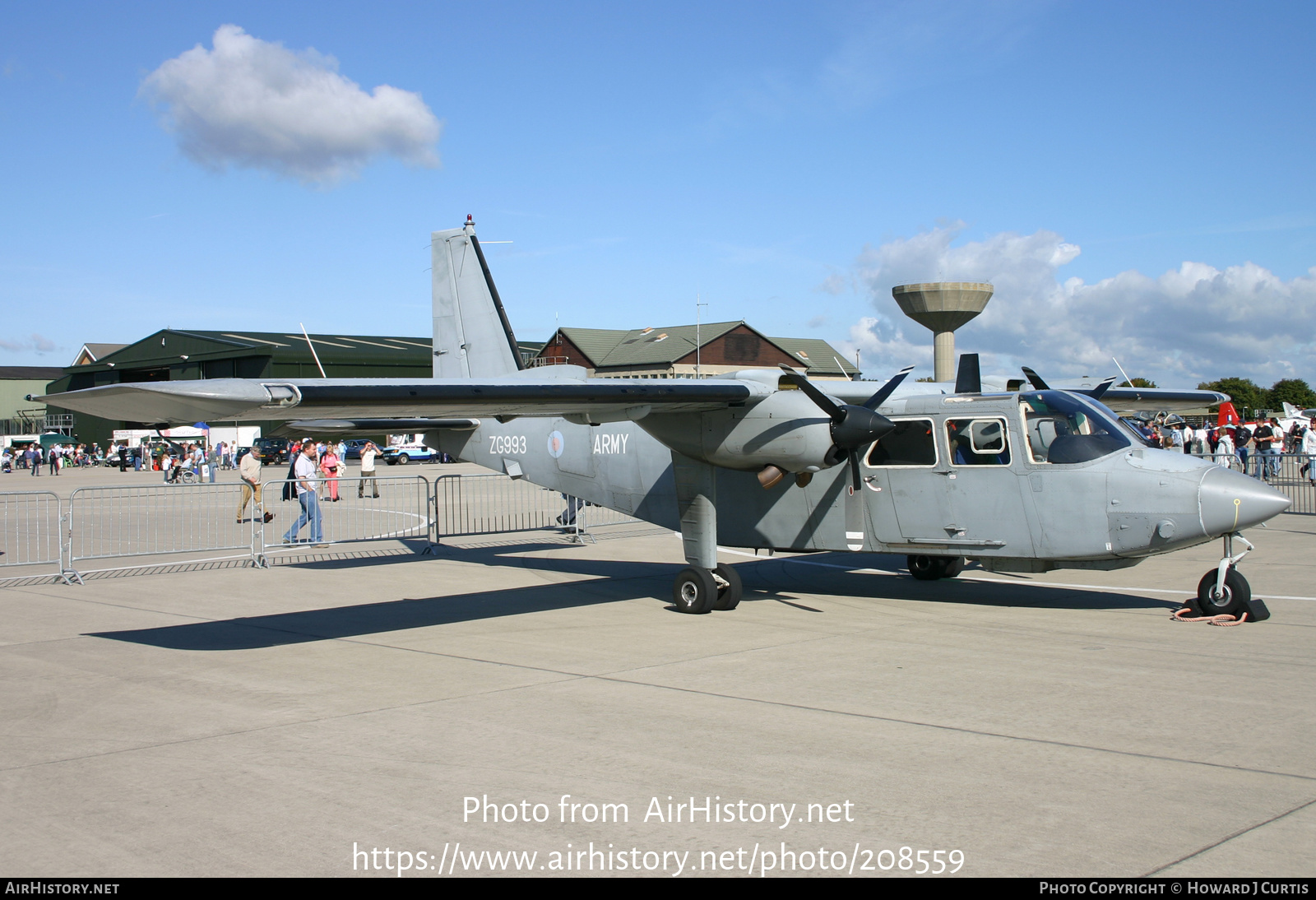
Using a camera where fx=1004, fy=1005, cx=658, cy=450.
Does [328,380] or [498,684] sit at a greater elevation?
[328,380]

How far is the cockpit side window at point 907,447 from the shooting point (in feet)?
36.7

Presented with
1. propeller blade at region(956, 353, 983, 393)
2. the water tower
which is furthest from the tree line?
propeller blade at region(956, 353, 983, 393)

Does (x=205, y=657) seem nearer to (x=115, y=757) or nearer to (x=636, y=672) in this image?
(x=115, y=757)

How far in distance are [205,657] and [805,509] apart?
668 centimetres

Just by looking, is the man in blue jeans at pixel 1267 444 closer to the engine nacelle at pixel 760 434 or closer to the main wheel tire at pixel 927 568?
the main wheel tire at pixel 927 568

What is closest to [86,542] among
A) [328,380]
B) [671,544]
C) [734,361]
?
[671,544]

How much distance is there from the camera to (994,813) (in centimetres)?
504

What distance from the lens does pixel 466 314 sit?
15.7 meters

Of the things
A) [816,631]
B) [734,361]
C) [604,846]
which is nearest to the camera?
[604,846]

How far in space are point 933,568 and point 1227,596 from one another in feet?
13.4

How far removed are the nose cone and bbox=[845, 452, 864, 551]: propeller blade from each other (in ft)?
11.4

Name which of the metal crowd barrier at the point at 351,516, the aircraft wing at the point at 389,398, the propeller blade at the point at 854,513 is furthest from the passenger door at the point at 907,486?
the metal crowd barrier at the point at 351,516

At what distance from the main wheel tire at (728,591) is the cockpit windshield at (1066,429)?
3579 millimetres

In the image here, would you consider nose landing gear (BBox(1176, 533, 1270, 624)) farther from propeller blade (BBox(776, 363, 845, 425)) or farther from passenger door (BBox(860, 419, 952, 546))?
propeller blade (BBox(776, 363, 845, 425))
